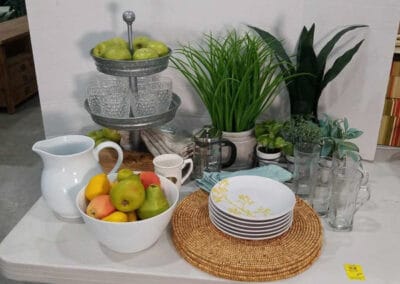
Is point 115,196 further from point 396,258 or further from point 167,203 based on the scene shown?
point 396,258

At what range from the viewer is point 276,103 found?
133cm

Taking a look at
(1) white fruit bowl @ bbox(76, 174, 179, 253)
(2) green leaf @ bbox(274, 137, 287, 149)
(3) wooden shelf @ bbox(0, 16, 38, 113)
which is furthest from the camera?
(3) wooden shelf @ bbox(0, 16, 38, 113)

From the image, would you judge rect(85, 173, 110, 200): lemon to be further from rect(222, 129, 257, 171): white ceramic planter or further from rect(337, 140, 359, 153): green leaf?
rect(337, 140, 359, 153): green leaf

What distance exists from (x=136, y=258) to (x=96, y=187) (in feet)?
0.55

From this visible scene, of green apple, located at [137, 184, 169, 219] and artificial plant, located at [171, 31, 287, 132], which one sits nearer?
green apple, located at [137, 184, 169, 219]

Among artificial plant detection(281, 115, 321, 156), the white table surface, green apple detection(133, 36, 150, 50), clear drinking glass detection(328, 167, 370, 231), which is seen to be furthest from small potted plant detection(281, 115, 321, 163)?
green apple detection(133, 36, 150, 50)

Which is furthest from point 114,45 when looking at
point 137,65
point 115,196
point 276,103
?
point 276,103

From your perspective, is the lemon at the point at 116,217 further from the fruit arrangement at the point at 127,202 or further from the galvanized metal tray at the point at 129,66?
the galvanized metal tray at the point at 129,66

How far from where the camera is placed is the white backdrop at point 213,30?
3.93 ft

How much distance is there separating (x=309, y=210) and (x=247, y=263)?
0.25 m

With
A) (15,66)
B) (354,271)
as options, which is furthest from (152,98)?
(15,66)

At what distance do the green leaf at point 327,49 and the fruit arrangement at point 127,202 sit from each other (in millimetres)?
597

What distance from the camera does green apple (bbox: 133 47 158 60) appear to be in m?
1.04

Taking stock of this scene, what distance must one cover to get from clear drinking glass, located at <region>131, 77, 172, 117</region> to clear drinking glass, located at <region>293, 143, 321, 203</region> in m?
0.38
